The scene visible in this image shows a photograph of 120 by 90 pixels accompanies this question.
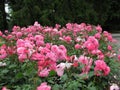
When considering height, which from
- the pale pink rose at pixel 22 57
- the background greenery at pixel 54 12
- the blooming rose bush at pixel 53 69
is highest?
the pale pink rose at pixel 22 57

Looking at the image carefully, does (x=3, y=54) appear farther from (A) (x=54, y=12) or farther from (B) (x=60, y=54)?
(A) (x=54, y=12)

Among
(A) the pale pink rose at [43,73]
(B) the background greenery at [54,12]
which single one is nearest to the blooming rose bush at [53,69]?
(A) the pale pink rose at [43,73]

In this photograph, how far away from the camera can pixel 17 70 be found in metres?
3.09

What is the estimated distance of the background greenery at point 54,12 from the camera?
13305mm

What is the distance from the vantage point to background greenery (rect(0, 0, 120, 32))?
43.7 feet

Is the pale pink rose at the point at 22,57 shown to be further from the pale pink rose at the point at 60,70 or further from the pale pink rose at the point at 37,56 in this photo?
the pale pink rose at the point at 60,70

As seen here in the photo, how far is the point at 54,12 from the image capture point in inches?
548

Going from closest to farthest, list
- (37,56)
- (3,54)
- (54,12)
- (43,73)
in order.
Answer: (43,73) < (37,56) < (3,54) < (54,12)

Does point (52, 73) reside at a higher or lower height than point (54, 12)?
higher

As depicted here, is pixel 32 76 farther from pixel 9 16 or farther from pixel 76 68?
pixel 9 16

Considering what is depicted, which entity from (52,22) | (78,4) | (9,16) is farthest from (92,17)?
(9,16)

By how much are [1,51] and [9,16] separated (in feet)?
36.5

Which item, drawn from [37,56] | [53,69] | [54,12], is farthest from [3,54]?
[54,12]

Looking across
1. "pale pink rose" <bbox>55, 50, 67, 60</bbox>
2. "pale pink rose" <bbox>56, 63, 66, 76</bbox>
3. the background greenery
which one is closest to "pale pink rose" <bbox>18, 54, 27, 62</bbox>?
"pale pink rose" <bbox>55, 50, 67, 60</bbox>
